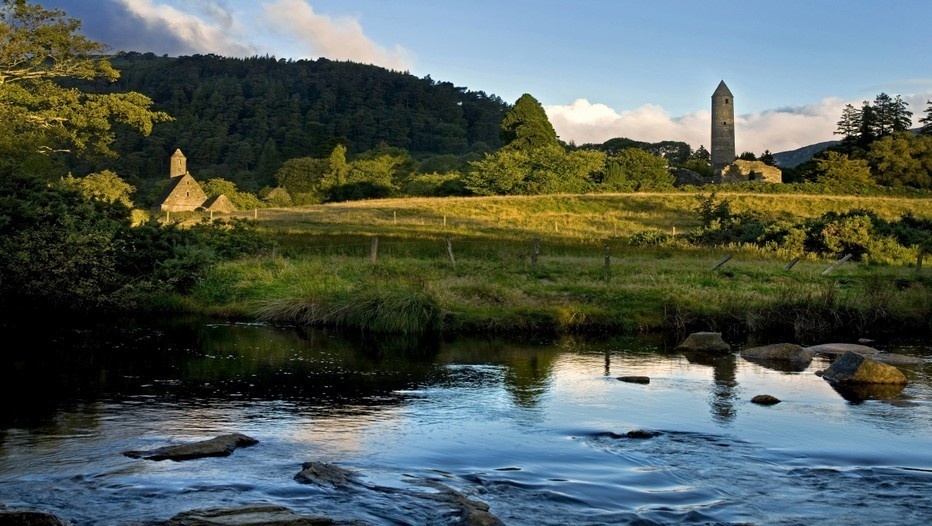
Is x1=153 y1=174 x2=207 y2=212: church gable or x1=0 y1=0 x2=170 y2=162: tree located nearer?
x1=0 y1=0 x2=170 y2=162: tree

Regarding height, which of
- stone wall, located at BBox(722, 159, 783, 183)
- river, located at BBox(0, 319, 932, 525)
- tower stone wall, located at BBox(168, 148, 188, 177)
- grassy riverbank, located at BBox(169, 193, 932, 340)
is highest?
tower stone wall, located at BBox(168, 148, 188, 177)

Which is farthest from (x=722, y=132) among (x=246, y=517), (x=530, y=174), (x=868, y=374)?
(x=246, y=517)

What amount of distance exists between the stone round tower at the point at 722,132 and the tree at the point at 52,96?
89535mm

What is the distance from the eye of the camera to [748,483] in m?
10.9

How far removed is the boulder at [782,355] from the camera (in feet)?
66.5

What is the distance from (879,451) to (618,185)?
79393 millimetres

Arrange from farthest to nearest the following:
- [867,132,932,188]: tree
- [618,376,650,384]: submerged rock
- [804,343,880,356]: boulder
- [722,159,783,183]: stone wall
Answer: [722,159,783,183]: stone wall, [867,132,932,188]: tree, [804,343,880,356]: boulder, [618,376,650,384]: submerged rock

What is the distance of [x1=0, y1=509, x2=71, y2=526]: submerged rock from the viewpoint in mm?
8562

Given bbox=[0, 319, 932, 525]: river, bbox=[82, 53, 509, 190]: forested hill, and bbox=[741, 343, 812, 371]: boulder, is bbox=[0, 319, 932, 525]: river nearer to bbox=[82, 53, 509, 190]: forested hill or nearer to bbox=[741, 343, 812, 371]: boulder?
bbox=[741, 343, 812, 371]: boulder

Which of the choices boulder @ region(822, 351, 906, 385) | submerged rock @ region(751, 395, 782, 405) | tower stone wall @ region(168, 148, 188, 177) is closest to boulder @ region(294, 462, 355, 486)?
submerged rock @ region(751, 395, 782, 405)

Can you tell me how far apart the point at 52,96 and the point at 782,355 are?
35317mm

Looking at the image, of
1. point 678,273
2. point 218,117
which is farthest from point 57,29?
point 218,117

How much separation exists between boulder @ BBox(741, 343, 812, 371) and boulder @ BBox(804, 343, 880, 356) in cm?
82

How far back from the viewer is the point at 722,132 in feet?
395
